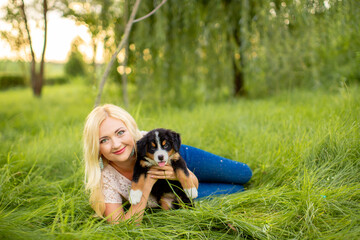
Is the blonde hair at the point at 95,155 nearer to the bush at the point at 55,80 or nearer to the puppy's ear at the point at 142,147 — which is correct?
the puppy's ear at the point at 142,147

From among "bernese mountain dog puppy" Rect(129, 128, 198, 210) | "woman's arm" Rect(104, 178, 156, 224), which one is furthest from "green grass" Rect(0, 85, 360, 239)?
"bernese mountain dog puppy" Rect(129, 128, 198, 210)

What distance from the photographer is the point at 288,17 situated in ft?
13.3

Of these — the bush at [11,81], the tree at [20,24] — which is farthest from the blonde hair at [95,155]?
the bush at [11,81]

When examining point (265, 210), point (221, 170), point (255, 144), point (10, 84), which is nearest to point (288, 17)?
point (255, 144)

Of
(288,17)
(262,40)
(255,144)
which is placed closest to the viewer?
(255,144)

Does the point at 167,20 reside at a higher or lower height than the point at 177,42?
higher

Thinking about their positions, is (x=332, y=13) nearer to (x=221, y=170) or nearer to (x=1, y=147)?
(x=221, y=170)

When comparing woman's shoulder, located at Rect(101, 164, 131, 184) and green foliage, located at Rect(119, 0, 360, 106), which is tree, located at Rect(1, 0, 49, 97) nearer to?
green foliage, located at Rect(119, 0, 360, 106)

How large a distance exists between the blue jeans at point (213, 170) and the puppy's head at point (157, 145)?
1.55 ft

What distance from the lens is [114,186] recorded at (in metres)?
2.01

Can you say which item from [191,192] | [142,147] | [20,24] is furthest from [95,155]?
[20,24]

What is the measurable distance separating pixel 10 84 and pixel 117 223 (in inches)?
745

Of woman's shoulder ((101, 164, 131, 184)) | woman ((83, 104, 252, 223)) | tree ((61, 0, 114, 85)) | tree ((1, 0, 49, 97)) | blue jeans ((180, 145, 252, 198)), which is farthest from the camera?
tree ((1, 0, 49, 97))

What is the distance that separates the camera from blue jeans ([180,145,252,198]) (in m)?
2.21
